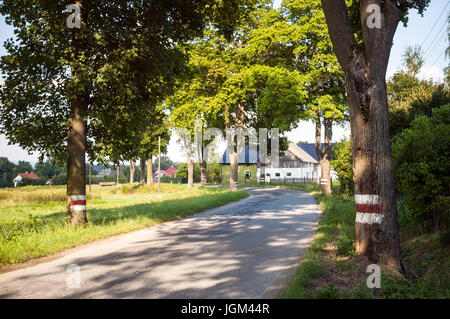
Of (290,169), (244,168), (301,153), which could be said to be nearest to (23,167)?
(244,168)

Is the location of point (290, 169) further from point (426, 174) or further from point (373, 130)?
point (373, 130)

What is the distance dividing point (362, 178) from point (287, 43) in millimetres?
22956

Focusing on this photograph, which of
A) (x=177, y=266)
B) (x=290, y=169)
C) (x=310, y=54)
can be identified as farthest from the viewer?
(x=290, y=169)

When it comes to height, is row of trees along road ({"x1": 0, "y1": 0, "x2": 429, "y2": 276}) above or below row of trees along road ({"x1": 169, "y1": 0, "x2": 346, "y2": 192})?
below

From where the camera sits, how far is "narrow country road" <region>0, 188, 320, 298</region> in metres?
4.90

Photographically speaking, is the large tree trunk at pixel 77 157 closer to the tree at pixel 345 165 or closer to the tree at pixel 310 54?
the tree at pixel 345 165

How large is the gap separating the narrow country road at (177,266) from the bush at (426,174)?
2.68 metres

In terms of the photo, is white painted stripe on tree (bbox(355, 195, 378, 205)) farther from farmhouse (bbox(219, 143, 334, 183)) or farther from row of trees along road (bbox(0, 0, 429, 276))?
farmhouse (bbox(219, 143, 334, 183))

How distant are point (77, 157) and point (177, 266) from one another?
20.5 ft

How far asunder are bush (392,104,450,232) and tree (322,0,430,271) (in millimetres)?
1199

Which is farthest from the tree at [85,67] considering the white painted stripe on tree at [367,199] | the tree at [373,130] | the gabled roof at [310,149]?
the gabled roof at [310,149]

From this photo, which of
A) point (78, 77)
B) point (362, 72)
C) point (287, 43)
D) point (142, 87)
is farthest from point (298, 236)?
point (287, 43)

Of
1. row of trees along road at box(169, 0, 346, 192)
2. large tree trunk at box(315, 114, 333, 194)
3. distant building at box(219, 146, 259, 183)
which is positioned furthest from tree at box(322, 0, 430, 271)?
distant building at box(219, 146, 259, 183)

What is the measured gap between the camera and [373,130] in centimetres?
587
